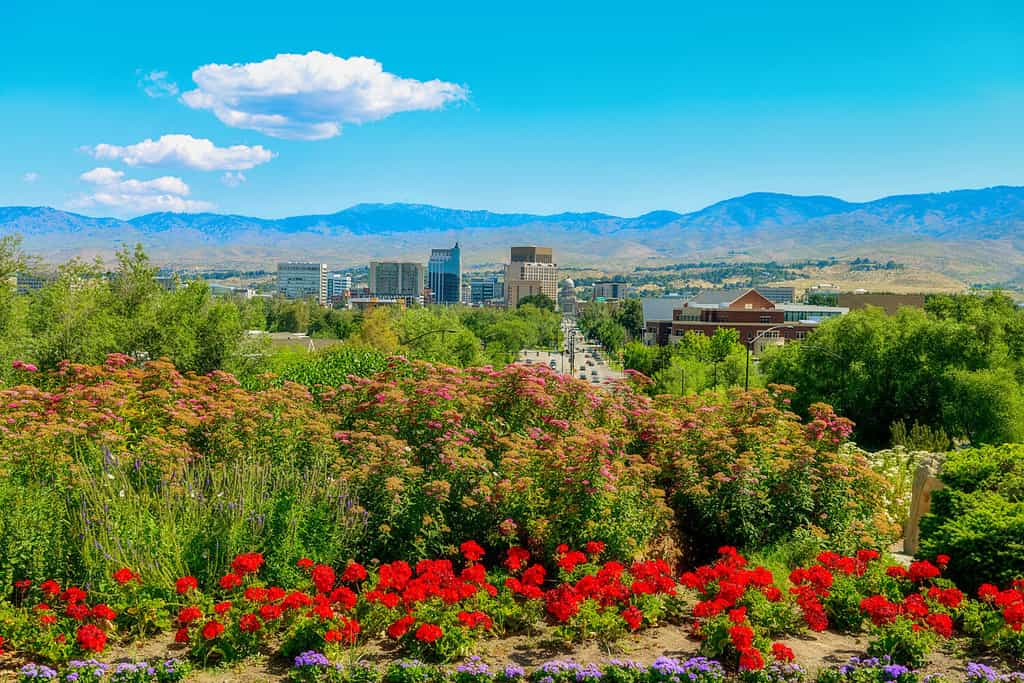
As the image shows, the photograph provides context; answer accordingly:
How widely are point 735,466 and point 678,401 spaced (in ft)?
12.3

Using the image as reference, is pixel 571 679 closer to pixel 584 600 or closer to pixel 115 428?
pixel 584 600

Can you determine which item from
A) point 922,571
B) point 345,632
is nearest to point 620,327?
point 922,571

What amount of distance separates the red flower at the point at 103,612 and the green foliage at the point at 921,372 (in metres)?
30.3

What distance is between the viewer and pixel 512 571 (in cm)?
802

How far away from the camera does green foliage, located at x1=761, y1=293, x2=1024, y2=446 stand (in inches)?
1282

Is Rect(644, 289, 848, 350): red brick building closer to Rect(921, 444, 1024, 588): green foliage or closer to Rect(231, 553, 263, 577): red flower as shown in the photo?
Rect(921, 444, 1024, 588): green foliage

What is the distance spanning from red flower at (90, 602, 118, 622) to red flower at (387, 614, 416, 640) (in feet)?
7.02

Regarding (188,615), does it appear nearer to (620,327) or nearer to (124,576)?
(124,576)

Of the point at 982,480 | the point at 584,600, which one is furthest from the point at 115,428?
the point at 982,480

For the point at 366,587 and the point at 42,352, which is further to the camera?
the point at 42,352

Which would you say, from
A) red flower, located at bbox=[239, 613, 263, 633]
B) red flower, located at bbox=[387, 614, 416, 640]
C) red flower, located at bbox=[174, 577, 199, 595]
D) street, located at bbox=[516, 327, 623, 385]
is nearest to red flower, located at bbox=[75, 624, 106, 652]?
red flower, located at bbox=[174, 577, 199, 595]

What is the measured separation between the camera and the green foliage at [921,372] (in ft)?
107

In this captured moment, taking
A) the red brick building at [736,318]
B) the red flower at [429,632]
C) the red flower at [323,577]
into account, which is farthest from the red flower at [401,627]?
the red brick building at [736,318]

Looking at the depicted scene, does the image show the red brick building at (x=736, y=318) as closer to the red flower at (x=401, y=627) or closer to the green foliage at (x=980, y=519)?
Answer: the green foliage at (x=980, y=519)
